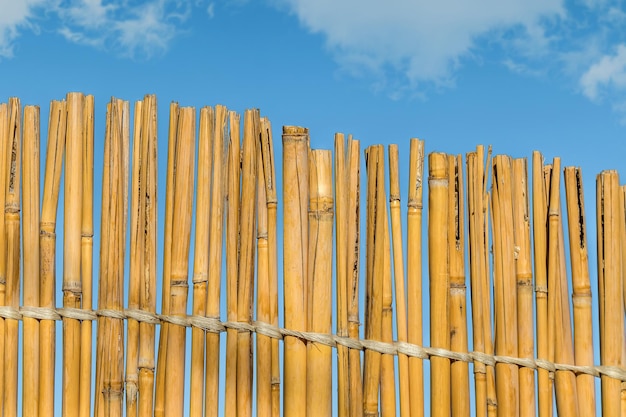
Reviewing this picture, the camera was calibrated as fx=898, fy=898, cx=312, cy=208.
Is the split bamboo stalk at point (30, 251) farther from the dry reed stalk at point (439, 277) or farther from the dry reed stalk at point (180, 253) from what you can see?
the dry reed stalk at point (439, 277)

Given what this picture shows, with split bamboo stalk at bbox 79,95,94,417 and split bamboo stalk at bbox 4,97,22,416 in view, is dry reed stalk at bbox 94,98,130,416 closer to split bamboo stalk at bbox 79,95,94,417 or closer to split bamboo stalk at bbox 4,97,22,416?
split bamboo stalk at bbox 79,95,94,417

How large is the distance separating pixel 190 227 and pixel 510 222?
81cm

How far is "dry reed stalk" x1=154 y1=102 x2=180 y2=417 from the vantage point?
86.7 inches

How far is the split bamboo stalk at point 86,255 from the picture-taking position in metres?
2.23

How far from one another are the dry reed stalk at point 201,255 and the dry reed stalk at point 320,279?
25cm

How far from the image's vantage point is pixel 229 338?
2.18 m

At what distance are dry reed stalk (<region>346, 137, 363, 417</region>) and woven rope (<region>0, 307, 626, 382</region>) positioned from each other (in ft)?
0.13

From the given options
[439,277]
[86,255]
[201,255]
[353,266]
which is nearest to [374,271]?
[353,266]

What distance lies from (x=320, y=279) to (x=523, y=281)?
52 centimetres

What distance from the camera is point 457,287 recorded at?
2.24 meters

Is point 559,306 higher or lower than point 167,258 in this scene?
lower

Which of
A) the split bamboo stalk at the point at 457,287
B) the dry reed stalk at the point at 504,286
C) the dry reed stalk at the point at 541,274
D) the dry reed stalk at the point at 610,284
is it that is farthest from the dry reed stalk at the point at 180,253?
the dry reed stalk at the point at 610,284

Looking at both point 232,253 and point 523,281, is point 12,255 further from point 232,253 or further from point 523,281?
point 523,281

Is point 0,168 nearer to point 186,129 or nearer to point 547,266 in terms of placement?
point 186,129
